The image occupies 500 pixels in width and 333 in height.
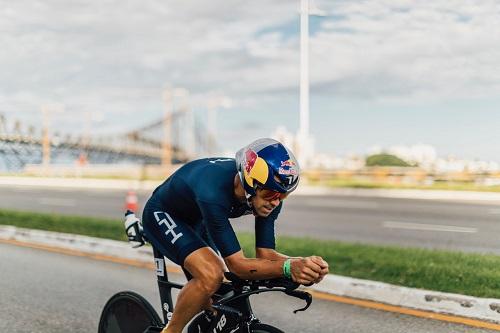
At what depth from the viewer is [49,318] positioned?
5.87 metres

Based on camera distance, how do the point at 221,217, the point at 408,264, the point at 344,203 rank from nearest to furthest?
the point at 221,217
the point at 408,264
the point at 344,203

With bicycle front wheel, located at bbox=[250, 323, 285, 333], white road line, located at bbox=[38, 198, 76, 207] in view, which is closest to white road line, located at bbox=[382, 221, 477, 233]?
white road line, located at bbox=[38, 198, 76, 207]

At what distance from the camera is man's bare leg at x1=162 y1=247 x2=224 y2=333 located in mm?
3262

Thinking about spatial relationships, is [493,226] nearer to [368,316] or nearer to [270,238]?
[368,316]

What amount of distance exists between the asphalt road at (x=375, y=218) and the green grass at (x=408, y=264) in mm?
2079

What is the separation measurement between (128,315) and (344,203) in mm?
16376

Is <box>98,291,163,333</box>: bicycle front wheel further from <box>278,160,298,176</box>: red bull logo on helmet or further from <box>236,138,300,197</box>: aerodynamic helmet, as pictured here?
<box>278,160,298,176</box>: red bull logo on helmet

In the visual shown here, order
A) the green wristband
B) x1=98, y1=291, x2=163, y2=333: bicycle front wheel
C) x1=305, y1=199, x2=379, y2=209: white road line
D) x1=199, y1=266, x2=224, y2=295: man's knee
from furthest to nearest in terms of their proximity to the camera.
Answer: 1. x1=305, y1=199, x2=379, y2=209: white road line
2. x1=98, y1=291, x2=163, y2=333: bicycle front wheel
3. x1=199, y1=266, x2=224, y2=295: man's knee
4. the green wristband

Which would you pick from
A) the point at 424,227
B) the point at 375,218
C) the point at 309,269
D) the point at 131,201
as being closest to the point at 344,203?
the point at 375,218

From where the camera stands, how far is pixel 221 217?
10.3 ft

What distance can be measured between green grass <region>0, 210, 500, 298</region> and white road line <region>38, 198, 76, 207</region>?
9.83 meters

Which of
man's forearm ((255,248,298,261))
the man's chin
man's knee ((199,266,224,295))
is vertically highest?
the man's chin

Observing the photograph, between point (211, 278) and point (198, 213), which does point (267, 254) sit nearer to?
point (211, 278)

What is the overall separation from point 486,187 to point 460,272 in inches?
676
